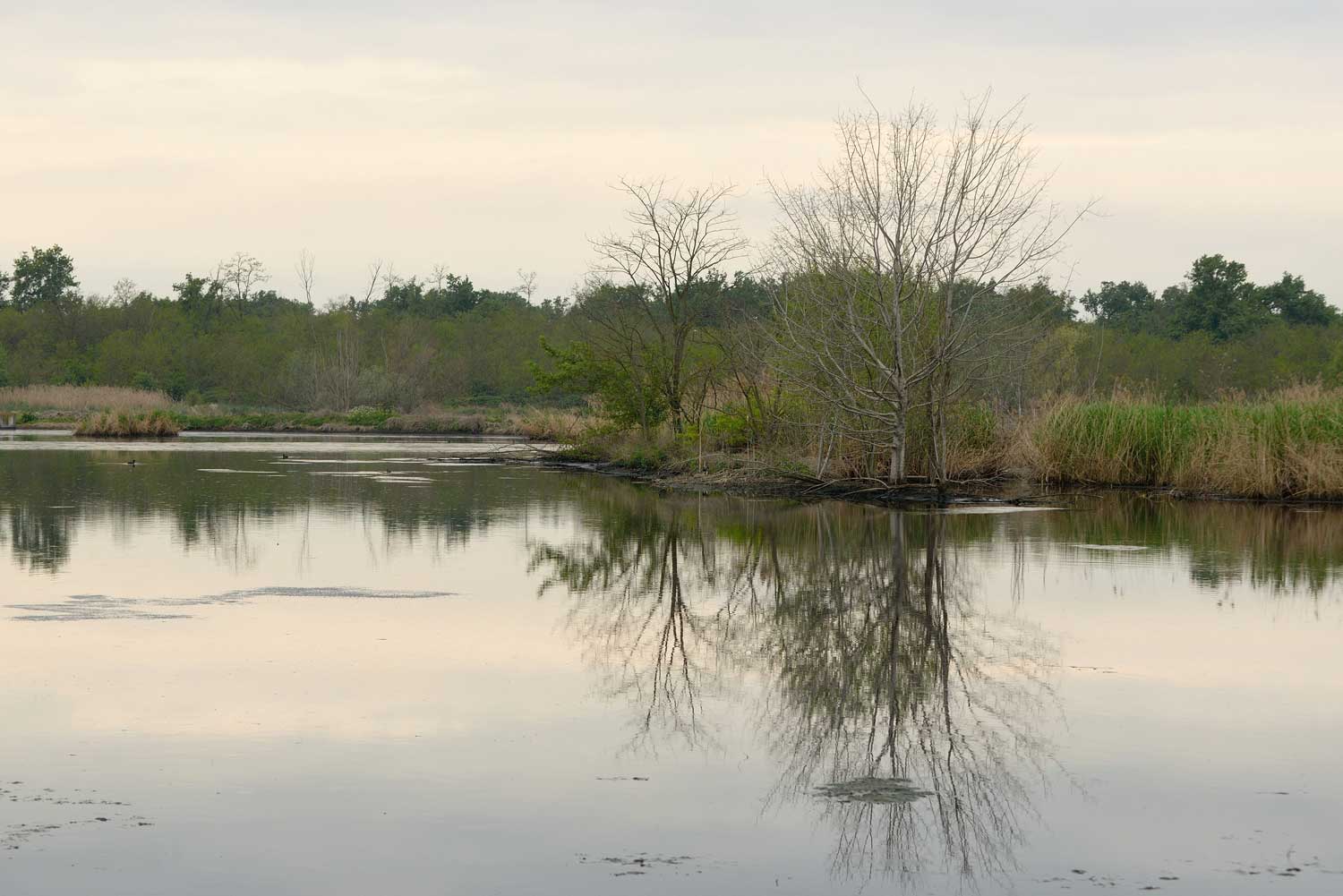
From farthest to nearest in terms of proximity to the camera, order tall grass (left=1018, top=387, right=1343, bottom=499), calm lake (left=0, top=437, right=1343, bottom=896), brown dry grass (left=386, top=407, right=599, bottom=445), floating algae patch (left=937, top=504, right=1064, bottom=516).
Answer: brown dry grass (left=386, top=407, right=599, bottom=445), tall grass (left=1018, top=387, right=1343, bottom=499), floating algae patch (left=937, top=504, right=1064, bottom=516), calm lake (left=0, top=437, right=1343, bottom=896)

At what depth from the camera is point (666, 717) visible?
8352 mm

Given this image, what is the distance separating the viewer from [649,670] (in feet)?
31.8

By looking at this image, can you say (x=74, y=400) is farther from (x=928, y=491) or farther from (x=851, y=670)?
(x=851, y=670)

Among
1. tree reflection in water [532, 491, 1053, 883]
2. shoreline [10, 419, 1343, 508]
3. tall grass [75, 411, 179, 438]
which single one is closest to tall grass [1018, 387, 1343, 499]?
shoreline [10, 419, 1343, 508]

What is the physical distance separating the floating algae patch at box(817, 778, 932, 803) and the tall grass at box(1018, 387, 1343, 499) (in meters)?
19.0

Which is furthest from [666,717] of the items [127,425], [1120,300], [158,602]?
[1120,300]

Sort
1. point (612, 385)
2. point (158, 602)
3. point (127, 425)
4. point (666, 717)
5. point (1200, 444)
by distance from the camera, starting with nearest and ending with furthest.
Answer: point (666, 717)
point (158, 602)
point (1200, 444)
point (612, 385)
point (127, 425)

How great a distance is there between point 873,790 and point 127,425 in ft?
169

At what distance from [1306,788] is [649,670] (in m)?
4.19

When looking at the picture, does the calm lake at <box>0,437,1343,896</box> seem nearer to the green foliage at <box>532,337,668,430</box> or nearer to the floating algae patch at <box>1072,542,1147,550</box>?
the floating algae patch at <box>1072,542,1147,550</box>

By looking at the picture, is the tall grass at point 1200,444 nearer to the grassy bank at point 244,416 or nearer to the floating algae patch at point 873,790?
the floating algae patch at point 873,790

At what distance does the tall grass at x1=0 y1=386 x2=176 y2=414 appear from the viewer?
7188 centimetres

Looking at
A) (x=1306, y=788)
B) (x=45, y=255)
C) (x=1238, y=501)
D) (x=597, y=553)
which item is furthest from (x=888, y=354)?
(x=45, y=255)

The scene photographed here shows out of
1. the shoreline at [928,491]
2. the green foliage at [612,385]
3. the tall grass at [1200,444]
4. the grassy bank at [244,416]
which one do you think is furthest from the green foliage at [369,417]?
the tall grass at [1200,444]
